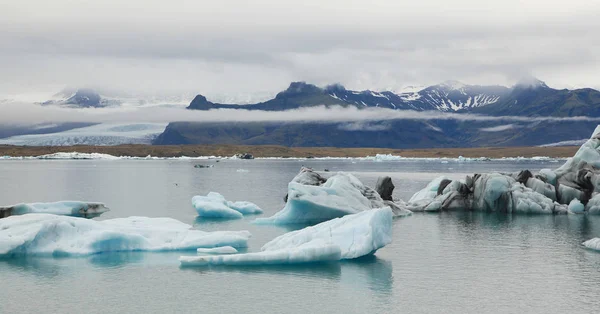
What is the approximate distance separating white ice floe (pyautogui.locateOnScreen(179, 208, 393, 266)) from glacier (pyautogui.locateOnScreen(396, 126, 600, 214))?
52.5 ft

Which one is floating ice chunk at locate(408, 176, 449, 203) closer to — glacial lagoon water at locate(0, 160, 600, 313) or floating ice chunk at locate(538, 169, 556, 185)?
floating ice chunk at locate(538, 169, 556, 185)

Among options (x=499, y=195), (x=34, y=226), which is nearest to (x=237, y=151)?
(x=499, y=195)

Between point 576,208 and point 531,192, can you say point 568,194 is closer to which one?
point 576,208

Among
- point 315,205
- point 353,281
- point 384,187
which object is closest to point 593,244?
point 353,281

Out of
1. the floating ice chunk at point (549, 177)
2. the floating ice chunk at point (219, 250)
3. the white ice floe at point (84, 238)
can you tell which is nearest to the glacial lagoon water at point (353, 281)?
the white ice floe at point (84, 238)

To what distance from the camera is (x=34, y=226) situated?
20.9m

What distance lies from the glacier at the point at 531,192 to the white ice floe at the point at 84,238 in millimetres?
17679

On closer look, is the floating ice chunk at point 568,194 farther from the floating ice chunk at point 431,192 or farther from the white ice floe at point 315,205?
the white ice floe at point 315,205

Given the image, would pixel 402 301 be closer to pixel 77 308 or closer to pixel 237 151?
pixel 77 308

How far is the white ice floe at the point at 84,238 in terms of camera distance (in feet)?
67.6

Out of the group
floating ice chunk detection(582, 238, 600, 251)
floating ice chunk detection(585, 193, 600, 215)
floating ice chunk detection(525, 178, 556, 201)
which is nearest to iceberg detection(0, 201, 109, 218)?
floating ice chunk detection(582, 238, 600, 251)

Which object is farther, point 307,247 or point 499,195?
point 499,195

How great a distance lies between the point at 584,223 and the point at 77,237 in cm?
2345

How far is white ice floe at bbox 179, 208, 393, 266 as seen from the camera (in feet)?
62.8
